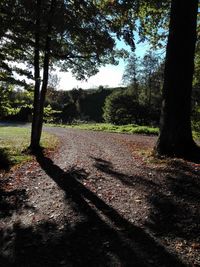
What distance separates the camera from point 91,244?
16.6ft

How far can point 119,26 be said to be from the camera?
50.1 ft

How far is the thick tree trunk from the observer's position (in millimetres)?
10609

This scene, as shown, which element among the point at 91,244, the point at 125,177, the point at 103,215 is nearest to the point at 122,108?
the point at 125,177

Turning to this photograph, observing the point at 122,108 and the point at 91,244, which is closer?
the point at 91,244

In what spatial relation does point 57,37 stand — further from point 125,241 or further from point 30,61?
point 125,241

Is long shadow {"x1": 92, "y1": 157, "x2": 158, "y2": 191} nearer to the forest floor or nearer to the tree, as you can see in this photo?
the forest floor

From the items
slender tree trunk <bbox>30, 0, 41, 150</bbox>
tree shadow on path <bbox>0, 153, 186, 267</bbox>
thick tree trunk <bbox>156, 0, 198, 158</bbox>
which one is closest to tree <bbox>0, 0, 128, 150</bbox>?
slender tree trunk <bbox>30, 0, 41, 150</bbox>

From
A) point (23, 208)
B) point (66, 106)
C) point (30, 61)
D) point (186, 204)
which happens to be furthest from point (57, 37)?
point (66, 106)

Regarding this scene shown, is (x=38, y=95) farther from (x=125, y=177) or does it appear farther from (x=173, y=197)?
(x=173, y=197)

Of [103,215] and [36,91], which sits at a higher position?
[36,91]

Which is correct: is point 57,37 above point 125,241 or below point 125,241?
above

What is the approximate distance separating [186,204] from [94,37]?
10.7 m

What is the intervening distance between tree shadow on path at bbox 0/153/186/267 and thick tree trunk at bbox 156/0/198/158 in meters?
4.78

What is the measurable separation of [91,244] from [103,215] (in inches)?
47.5
